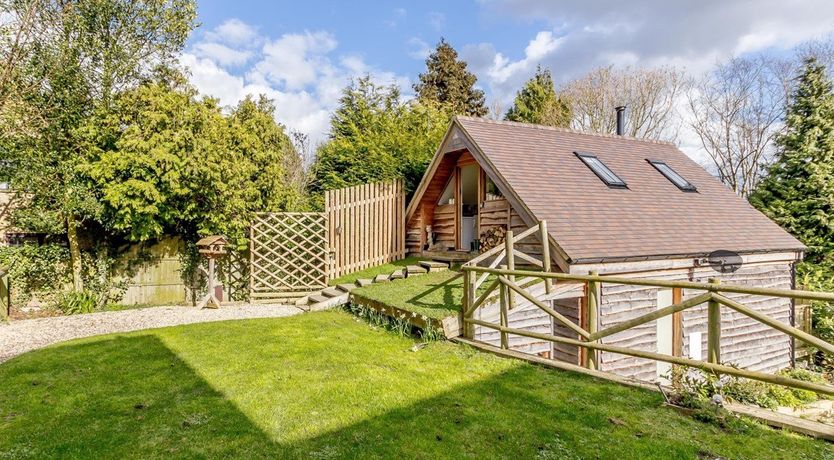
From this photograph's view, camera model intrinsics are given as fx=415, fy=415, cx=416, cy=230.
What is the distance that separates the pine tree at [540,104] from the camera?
2502cm

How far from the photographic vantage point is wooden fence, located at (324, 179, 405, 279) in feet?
37.7

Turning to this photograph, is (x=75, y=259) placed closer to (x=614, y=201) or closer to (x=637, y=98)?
(x=614, y=201)

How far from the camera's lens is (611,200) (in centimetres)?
991

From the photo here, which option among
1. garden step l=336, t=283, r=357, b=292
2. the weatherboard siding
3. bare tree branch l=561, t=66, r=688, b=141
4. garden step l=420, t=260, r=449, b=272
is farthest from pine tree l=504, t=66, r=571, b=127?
garden step l=336, t=283, r=357, b=292

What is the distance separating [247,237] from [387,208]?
404cm

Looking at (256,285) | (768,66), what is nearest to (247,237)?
(256,285)

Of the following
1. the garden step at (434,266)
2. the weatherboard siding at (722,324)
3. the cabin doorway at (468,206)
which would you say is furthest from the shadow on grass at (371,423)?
the cabin doorway at (468,206)

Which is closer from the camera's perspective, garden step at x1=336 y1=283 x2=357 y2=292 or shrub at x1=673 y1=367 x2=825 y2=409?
shrub at x1=673 y1=367 x2=825 y2=409

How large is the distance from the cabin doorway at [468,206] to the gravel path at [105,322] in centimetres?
491

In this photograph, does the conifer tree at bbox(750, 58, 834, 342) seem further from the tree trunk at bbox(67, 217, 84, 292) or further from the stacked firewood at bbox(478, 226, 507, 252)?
Answer: the tree trunk at bbox(67, 217, 84, 292)

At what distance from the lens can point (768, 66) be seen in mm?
20406

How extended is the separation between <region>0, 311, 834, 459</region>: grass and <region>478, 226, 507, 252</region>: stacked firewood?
442cm

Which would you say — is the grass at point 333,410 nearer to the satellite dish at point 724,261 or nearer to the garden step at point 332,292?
the garden step at point 332,292

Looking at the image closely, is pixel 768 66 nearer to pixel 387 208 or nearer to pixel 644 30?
pixel 644 30
